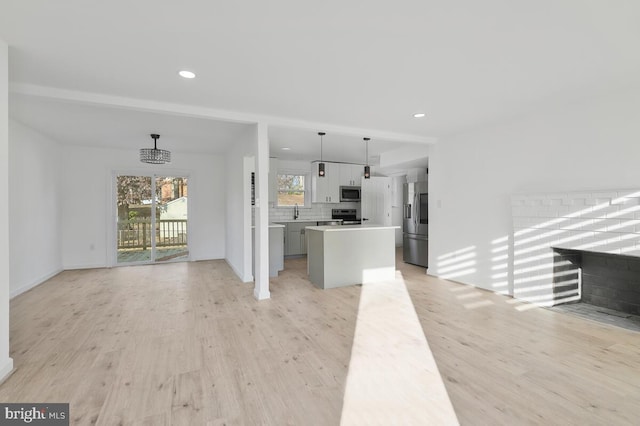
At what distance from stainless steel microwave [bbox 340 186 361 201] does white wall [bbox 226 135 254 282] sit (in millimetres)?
2938

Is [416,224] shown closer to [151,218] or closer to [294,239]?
[294,239]

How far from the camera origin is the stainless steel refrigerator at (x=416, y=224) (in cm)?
598

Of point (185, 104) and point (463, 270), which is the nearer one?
point (185, 104)

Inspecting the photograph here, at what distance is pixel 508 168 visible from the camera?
4129 millimetres

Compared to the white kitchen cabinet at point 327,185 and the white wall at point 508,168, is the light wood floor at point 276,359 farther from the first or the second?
the white kitchen cabinet at point 327,185

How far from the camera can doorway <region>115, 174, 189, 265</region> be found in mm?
6414

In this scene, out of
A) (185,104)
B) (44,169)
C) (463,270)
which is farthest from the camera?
(44,169)

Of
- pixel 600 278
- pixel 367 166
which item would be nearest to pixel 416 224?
pixel 367 166

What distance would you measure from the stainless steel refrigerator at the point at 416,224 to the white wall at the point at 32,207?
6.53 m

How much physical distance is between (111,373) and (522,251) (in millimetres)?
4565

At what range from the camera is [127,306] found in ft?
12.3

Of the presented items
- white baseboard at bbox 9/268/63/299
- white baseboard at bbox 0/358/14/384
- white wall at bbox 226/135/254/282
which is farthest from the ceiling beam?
white baseboard at bbox 9/268/63/299

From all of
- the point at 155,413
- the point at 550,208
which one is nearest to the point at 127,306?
the point at 155,413

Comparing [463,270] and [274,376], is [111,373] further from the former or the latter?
[463,270]
